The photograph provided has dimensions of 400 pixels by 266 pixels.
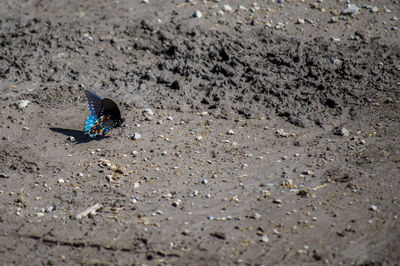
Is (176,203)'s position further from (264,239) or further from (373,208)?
(373,208)

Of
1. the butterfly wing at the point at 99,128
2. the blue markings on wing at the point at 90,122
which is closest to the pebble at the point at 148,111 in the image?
the butterfly wing at the point at 99,128

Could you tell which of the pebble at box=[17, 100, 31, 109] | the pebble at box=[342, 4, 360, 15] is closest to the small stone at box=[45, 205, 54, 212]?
the pebble at box=[17, 100, 31, 109]

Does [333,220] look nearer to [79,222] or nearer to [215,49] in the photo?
[79,222]

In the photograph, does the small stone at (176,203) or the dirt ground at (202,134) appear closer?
the dirt ground at (202,134)

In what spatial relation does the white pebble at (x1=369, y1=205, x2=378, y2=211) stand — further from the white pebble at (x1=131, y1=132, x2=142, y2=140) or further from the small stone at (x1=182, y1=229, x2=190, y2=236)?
the white pebble at (x1=131, y1=132, x2=142, y2=140)

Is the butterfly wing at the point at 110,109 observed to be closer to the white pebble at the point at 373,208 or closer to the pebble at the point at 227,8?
the pebble at the point at 227,8

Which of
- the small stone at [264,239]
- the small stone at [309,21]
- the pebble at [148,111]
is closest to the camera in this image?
the small stone at [264,239]

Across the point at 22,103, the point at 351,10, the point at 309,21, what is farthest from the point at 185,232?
the point at 351,10
